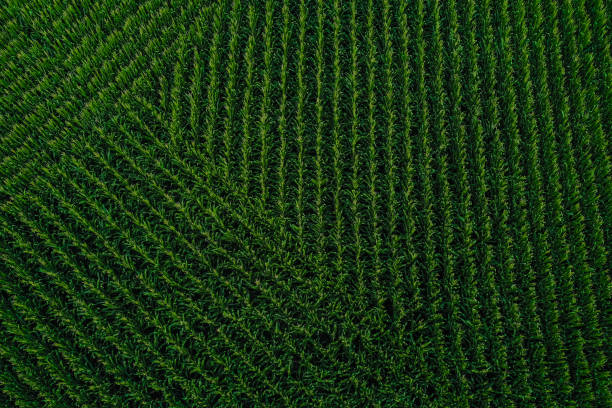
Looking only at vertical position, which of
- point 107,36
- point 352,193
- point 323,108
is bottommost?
point 352,193

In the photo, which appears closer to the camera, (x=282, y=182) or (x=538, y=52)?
(x=282, y=182)

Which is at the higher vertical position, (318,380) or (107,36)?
(107,36)

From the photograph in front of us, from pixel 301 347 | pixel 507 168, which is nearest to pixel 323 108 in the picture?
pixel 507 168

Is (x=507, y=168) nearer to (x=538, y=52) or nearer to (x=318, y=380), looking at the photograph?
(x=538, y=52)

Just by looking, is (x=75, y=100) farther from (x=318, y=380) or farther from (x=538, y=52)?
(x=538, y=52)

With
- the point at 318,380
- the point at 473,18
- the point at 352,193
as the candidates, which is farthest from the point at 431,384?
the point at 473,18

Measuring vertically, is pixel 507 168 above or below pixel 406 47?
below
